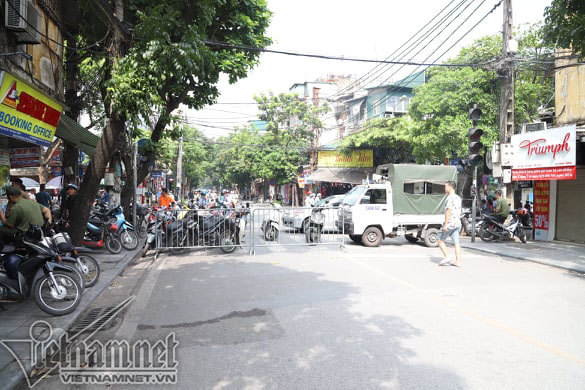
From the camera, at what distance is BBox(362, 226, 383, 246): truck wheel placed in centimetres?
1304

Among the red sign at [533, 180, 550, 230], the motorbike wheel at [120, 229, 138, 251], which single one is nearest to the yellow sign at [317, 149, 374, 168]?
the red sign at [533, 180, 550, 230]

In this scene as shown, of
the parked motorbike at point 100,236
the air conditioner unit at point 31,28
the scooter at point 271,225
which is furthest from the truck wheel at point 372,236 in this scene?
the air conditioner unit at point 31,28

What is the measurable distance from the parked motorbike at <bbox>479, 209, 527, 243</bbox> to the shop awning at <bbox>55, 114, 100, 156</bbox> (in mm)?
12807

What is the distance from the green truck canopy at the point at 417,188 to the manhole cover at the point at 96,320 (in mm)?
9466

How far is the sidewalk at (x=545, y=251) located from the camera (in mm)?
10192

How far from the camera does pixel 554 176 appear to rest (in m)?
12.9

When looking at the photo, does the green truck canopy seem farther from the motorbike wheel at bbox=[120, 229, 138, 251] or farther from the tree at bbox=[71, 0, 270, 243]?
the motorbike wheel at bbox=[120, 229, 138, 251]

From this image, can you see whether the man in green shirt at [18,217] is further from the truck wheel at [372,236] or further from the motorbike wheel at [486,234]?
the motorbike wheel at [486,234]

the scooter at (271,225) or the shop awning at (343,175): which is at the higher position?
the shop awning at (343,175)

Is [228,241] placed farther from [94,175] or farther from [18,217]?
[18,217]

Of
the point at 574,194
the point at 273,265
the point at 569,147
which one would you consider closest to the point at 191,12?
the point at 273,265

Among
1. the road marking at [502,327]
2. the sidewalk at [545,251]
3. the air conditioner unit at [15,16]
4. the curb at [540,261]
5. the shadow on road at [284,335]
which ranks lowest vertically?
the shadow on road at [284,335]

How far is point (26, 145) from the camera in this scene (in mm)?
9594

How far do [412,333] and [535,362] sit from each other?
1.27 metres
